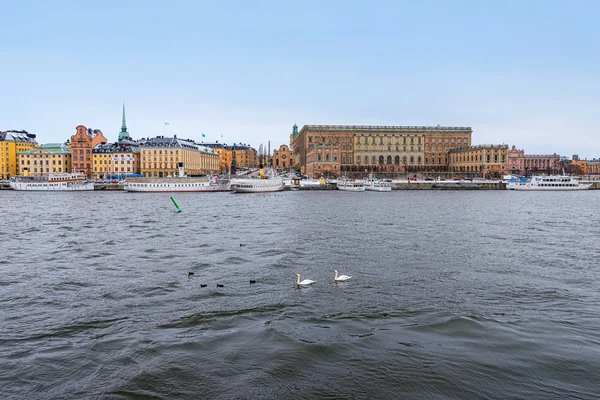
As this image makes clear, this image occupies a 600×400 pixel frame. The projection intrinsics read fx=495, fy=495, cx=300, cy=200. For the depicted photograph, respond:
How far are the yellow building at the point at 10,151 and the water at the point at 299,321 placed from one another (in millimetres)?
126332

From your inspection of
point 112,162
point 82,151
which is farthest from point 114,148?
point 82,151

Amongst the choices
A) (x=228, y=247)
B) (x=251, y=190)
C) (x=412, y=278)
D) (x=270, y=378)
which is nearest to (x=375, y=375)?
(x=270, y=378)

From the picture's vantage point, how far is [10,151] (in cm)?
13512

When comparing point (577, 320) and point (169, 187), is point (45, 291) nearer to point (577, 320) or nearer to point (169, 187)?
point (577, 320)

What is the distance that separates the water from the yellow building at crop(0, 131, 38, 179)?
12633 centimetres

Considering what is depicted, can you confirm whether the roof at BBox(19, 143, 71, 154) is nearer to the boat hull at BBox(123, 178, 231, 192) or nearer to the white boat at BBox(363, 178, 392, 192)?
the boat hull at BBox(123, 178, 231, 192)

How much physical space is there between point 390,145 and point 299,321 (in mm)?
137059

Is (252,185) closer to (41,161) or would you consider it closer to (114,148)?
(114,148)

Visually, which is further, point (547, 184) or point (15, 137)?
point (15, 137)

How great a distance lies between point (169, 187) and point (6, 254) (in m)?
72.9

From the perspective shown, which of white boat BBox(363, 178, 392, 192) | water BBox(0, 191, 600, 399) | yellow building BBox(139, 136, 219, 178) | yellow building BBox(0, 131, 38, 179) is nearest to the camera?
water BBox(0, 191, 600, 399)

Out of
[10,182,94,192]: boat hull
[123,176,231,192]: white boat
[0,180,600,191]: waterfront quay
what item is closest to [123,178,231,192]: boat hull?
[123,176,231,192]: white boat

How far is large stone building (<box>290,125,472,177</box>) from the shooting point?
144500 millimetres

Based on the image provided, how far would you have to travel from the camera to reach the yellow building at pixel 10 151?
441 feet
